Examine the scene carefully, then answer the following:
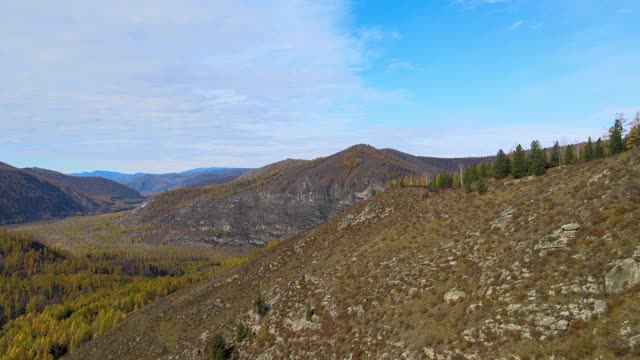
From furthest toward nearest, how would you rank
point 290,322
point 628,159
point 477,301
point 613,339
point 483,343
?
point 290,322 < point 628,159 < point 477,301 < point 483,343 < point 613,339

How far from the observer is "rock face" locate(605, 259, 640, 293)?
32406mm

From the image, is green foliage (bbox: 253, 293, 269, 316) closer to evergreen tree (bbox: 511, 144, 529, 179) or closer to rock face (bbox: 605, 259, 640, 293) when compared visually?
rock face (bbox: 605, 259, 640, 293)

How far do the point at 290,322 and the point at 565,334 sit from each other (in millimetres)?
43402

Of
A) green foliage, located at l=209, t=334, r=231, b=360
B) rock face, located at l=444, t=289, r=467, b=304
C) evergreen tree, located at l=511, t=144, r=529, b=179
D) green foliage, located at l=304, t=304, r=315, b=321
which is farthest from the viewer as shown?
evergreen tree, located at l=511, t=144, r=529, b=179

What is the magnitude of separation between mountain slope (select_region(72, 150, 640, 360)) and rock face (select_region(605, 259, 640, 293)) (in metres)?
0.11

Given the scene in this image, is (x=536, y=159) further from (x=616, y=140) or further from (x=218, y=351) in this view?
(x=218, y=351)

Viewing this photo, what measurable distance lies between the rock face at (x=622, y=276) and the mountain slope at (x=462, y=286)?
0.36 feet

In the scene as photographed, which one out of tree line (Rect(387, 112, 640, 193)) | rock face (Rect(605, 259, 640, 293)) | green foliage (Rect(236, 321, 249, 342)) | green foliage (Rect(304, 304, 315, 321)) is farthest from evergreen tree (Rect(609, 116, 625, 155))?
green foliage (Rect(236, 321, 249, 342))

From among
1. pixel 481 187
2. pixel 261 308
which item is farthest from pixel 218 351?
pixel 481 187

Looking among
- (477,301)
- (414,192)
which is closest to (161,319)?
(414,192)

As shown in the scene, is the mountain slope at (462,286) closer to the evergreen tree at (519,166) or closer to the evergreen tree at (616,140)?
the evergreen tree at (519,166)

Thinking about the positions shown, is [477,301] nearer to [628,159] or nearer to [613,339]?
[613,339]

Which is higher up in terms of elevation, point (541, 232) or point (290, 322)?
point (541, 232)

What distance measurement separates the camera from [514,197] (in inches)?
2542
